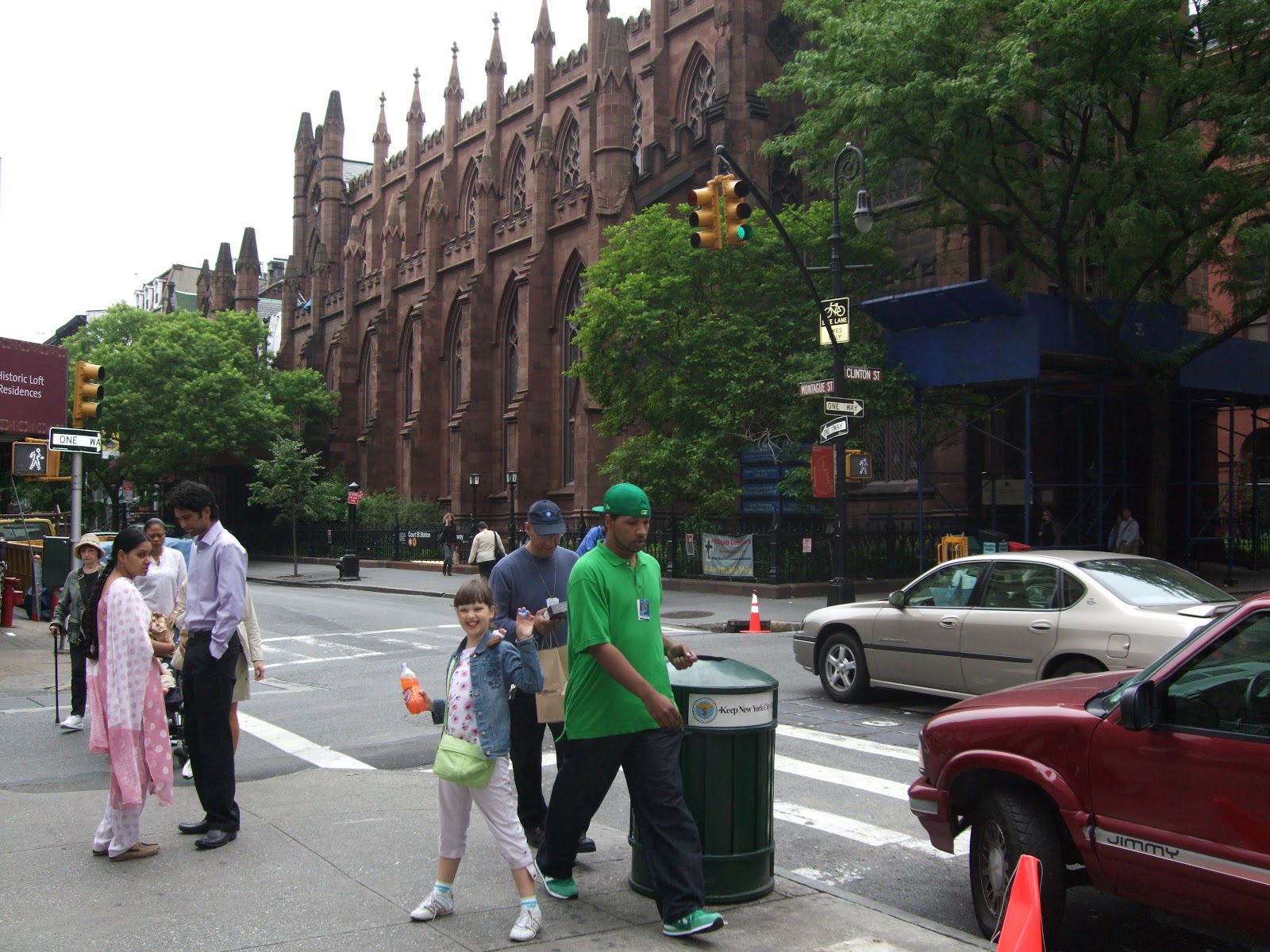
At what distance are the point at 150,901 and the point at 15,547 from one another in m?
21.8

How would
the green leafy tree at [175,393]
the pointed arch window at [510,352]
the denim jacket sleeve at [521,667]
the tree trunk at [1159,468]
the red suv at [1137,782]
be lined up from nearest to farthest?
the red suv at [1137,782] < the denim jacket sleeve at [521,667] < the tree trunk at [1159,468] < the green leafy tree at [175,393] < the pointed arch window at [510,352]

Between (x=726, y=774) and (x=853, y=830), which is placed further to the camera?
(x=853, y=830)

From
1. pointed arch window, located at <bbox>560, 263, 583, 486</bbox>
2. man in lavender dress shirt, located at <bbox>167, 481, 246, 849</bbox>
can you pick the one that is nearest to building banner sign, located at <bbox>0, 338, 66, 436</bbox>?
man in lavender dress shirt, located at <bbox>167, 481, 246, 849</bbox>

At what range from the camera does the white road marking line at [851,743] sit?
8.95 m

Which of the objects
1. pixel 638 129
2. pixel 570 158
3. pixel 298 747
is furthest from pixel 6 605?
pixel 570 158

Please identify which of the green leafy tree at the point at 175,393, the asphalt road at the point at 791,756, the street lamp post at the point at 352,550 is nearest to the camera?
the asphalt road at the point at 791,756

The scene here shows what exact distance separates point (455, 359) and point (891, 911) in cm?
5007

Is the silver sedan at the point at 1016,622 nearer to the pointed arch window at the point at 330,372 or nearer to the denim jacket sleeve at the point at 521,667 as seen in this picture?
the denim jacket sleeve at the point at 521,667

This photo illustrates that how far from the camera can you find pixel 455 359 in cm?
5378

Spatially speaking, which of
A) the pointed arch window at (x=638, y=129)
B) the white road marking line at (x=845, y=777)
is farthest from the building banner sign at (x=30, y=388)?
the pointed arch window at (x=638, y=129)

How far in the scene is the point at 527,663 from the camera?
17.0 ft

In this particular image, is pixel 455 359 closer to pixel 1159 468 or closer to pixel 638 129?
pixel 638 129

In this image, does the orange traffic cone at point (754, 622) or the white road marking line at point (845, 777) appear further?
the orange traffic cone at point (754, 622)

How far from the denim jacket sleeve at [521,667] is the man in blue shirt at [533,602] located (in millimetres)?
633
